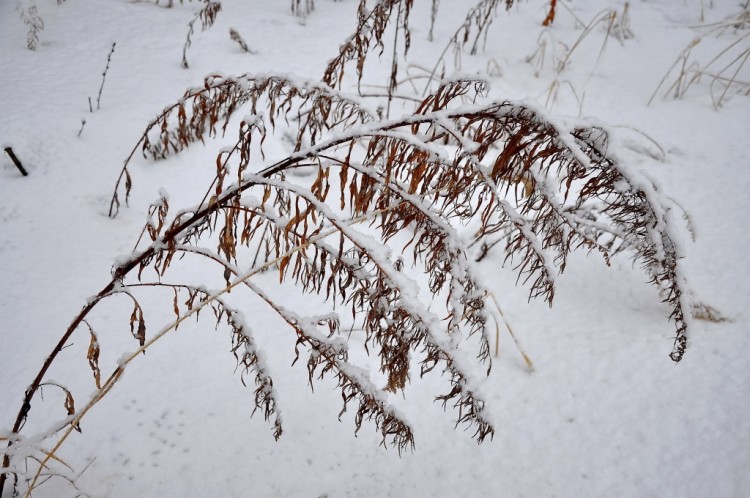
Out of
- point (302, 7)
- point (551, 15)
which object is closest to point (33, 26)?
point (302, 7)

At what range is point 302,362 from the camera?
1991 mm

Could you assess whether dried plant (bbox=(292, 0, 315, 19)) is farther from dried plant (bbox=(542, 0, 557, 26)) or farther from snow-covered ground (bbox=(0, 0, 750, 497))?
dried plant (bbox=(542, 0, 557, 26))

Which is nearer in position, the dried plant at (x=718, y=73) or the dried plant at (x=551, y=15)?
the dried plant at (x=718, y=73)

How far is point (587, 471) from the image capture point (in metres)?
1.58

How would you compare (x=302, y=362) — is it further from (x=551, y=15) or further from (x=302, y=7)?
(x=551, y=15)

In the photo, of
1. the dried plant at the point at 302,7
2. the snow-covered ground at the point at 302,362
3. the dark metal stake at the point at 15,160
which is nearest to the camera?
the snow-covered ground at the point at 302,362

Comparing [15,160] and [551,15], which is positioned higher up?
[551,15]

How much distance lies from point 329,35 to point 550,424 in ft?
11.9

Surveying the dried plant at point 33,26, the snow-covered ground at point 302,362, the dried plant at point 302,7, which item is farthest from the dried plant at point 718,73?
the dried plant at point 33,26

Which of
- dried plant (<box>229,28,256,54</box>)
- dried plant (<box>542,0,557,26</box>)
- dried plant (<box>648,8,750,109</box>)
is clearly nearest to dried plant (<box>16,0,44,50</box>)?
dried plant (<box>229,28,256,54</box>)

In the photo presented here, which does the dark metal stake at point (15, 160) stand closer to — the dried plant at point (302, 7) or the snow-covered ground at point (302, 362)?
the snow-covered ground at point (302, 362)

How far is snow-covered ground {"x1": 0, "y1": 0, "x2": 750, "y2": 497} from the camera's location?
1.57 metres

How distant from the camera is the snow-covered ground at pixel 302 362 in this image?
5.14 ft

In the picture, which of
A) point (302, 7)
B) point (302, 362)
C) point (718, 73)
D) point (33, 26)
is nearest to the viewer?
point (302, 362)
